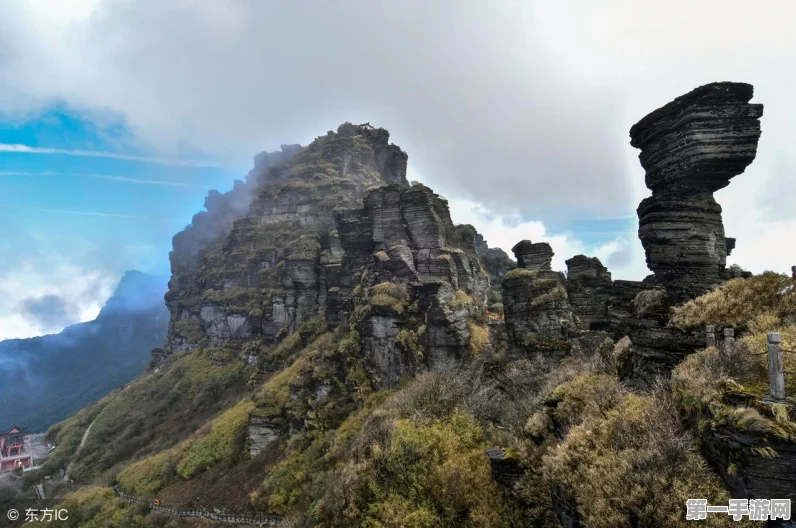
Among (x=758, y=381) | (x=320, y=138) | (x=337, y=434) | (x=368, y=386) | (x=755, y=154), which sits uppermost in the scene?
(x=320, y=138)

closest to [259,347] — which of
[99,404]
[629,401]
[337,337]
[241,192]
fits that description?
[337,337]

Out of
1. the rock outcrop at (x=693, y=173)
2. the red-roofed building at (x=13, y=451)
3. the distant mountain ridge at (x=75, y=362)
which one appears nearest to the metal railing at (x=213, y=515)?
the rock outcrop at (x=693, y=173)

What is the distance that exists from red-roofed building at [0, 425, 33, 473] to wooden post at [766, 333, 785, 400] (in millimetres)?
98809

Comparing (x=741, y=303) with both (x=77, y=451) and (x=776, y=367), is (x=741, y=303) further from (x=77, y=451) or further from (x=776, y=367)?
(x=77, y=451)

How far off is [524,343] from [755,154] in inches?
581

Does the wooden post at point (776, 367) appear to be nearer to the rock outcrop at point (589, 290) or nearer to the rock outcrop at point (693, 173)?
the rock outcrop at point (693, 173)

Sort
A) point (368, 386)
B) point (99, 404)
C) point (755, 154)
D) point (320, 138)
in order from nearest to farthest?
point (755, 154)
point (368, 386)
point (99, 404)
point (320, 138)

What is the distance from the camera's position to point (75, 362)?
168000mm

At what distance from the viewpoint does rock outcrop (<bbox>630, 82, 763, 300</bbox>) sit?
1213 cm

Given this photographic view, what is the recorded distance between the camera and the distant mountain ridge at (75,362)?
13800cm

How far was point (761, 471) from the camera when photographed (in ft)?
20.2

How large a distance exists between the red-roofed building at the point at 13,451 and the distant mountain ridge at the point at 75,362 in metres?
56.6

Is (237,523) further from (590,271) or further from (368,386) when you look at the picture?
(590,271)

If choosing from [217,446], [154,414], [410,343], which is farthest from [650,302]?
[154,414]
